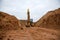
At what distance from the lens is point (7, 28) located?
58.1ft

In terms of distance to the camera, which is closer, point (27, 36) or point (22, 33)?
point (27, 36)

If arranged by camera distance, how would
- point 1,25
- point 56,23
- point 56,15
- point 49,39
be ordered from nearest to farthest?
point 49,39 → point 1,25 → point 56,23 → point 56,15

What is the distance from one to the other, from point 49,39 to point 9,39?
4.12 metres

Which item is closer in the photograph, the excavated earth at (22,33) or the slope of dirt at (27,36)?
the slope of dirt at (27,36)

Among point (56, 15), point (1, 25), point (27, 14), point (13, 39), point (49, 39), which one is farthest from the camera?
point (27, 14)

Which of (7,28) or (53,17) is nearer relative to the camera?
(7,28)

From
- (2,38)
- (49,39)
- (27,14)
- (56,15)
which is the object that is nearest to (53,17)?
(56,15)

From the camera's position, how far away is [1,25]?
1745cm

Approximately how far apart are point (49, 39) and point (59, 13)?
62.5 feet

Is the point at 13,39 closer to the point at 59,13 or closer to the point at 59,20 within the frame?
the point at 59,20

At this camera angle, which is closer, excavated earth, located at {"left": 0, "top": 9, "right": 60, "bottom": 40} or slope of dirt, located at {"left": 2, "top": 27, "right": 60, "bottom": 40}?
slope of dirt, located at {"left": 2, "top": 27, "right": 60, "bottom": 40}

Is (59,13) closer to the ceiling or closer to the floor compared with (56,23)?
closer to the ceiling

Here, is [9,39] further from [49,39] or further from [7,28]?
[7,28]

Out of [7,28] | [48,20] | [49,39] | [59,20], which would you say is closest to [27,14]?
[48,20]
